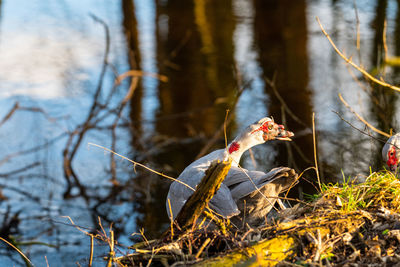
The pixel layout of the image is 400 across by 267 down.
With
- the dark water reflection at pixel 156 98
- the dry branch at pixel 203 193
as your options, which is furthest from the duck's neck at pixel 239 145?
the dark water reflection at pixel 156 98

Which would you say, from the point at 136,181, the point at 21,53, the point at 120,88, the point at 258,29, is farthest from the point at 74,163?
the point at 258,29

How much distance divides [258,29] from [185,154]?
551 cm

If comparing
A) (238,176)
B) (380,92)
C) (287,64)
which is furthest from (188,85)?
(238,176)

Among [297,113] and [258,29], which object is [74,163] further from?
[258,29]

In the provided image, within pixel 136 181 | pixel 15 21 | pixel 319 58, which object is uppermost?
pixel 15 21

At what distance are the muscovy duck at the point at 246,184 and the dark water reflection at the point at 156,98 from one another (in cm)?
75

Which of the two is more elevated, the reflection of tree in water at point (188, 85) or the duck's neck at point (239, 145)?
the duck's neck at point (239, 145)

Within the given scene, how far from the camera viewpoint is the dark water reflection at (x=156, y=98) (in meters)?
5.96

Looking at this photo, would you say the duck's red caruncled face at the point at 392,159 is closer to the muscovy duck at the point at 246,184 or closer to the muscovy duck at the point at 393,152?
the muscovy duck at the point at 393,152

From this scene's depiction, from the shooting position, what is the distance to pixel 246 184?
2.71 meters

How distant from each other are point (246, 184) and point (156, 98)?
6.67 metres

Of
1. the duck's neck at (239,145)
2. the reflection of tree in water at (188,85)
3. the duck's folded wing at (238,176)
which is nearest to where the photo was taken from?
the duck's folded wing at (238,176)

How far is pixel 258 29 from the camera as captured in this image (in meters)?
12.1

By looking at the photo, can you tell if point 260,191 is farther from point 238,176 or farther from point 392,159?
point 392,159
